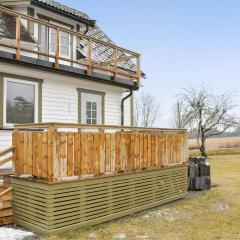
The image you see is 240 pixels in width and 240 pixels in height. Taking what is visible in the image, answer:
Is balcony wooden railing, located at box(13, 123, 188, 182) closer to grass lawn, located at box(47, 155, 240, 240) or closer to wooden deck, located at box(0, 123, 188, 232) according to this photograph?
wooden deck, located at box(0, 123, 188, 232)

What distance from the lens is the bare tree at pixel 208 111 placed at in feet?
121

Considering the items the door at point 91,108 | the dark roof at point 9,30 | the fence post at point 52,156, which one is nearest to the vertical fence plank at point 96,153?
the fence post at point 52,156

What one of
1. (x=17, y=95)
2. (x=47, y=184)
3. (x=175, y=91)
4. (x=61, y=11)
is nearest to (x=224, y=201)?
(x=47, y=184)

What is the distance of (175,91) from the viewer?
41031mm

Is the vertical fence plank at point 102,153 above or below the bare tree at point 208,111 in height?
below

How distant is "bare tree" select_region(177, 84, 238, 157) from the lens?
36750 millimetres

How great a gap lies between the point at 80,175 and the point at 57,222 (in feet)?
4.20

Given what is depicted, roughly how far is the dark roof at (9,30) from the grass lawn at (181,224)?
812 cm

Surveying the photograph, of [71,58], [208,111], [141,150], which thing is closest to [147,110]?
[208,111]

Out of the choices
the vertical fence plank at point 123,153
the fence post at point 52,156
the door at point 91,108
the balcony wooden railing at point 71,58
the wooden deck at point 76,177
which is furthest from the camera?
the door at point 91,108

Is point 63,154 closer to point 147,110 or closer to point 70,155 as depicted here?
point 70,155

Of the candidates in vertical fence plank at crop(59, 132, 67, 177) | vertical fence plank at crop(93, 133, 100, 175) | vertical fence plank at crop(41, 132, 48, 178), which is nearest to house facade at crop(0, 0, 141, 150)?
vertical fence plank at crop(41, 132, 48, 178)

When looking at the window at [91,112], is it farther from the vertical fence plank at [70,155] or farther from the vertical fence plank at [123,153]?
the vertical fence plank at [70,155]

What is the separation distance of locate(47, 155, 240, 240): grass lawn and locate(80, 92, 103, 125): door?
5.21m
